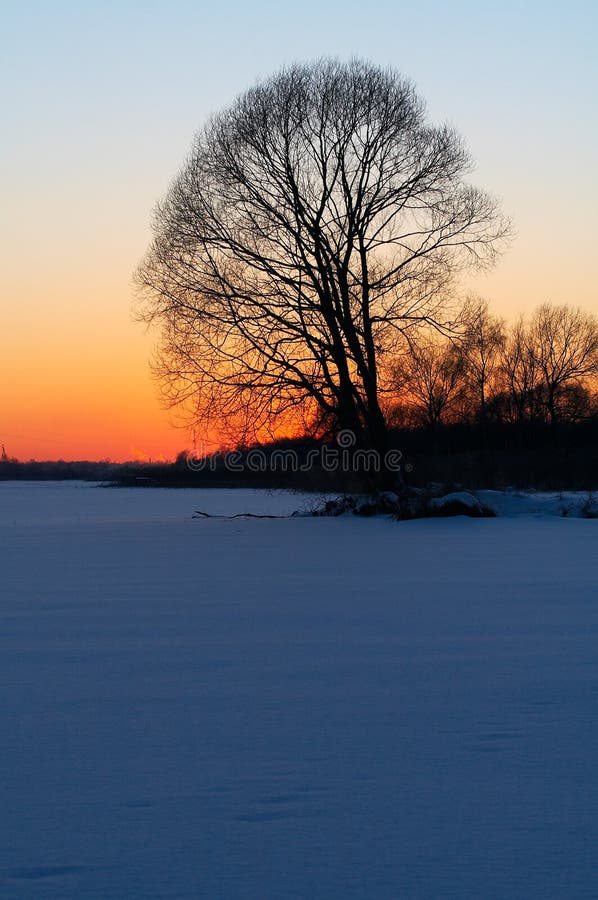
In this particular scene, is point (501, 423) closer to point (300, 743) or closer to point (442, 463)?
point (442, 463)

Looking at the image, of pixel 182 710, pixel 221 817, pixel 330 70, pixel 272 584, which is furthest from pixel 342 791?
pixel 330 70

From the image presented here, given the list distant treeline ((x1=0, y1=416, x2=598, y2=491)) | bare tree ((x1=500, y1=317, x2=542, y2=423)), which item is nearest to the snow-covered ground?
distant treeline ((x1=0, y1=416, x2=598, y2=491))

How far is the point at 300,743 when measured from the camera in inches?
145

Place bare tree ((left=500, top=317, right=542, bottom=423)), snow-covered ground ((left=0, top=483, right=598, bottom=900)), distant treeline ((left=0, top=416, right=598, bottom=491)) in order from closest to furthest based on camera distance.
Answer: snow-covered ground ((left=0, top=483, right=598, bottom=900))
distant treeline ((left=0, top=416, right=598, bottom=491))
bare tree ((left=500, top=317, right=542, bottom=423))

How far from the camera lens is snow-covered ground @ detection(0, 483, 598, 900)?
260 centimetres

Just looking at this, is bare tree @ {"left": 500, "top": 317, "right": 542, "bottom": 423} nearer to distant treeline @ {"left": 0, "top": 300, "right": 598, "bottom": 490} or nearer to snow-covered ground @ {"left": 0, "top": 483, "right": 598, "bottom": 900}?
distant treeline @ {"left": 0, "top": 300, "right": 598, "bottom": 490}

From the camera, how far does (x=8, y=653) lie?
564 cm

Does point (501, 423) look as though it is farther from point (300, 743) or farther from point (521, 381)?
point (300, 743)

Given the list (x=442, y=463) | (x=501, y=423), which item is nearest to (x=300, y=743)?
(x=442, y=463)

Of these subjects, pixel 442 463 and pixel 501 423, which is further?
pixel 501 423

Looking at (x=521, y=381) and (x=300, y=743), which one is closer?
(x=300, y=743)

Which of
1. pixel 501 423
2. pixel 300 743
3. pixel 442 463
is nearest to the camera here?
pixel 300 743

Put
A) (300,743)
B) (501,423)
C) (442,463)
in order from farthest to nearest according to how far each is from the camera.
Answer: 1. (501,423)
2. (442,463)
3. (300,743)

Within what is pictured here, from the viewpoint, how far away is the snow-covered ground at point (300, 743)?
8.52 feet
